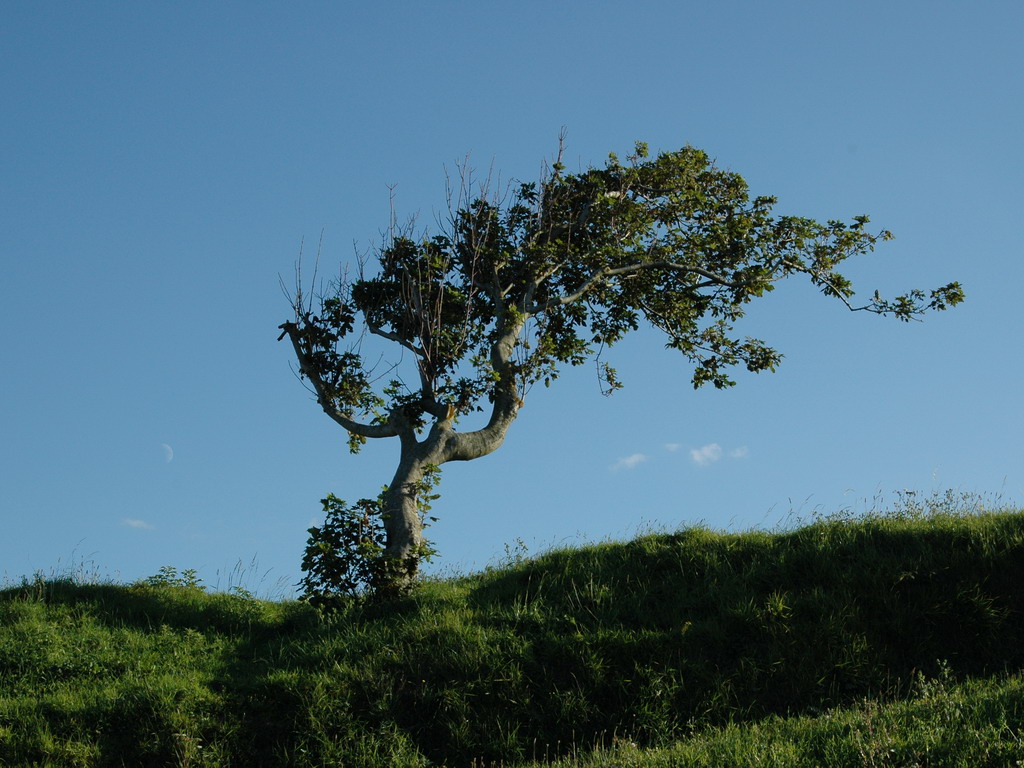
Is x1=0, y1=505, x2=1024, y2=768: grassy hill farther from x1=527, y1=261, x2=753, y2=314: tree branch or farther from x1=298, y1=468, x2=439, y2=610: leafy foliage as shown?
x1=527, y1=261, x2=753, y2=314: tree branch

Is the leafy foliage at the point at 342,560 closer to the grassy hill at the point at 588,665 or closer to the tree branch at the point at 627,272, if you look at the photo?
the grassy hill at the point at 588,665

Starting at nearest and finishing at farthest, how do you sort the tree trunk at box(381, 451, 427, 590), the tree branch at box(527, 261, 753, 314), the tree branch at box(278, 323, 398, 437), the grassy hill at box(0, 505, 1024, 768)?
the grassy hill at box(0, 505, 1024, 768) < the tree trunk at box(381, 451, 427, 590) < the tree branch at box(278, 323, 398, 437) < the tree branch at box(527, 261, 753, 314)

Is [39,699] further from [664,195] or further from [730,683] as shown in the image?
[664,195]

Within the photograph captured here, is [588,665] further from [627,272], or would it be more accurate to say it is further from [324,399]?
[627,272]

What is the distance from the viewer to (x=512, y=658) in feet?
39.9

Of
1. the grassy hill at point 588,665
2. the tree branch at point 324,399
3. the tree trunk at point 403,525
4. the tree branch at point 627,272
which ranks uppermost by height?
the tree branch at point 627,272

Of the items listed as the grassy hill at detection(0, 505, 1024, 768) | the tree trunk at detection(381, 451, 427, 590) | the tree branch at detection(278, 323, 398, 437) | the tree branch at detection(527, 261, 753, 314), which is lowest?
the grassy hill at detection(0, 505, 1024, 768)

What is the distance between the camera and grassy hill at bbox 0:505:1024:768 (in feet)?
35.9

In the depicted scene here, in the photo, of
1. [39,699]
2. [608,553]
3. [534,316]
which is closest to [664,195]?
[534,316]

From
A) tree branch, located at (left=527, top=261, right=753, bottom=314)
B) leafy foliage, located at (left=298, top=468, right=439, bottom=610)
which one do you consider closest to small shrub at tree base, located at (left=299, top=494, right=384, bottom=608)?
leafy foliage, located at (left=298, top=468, right=439, bottom=610)

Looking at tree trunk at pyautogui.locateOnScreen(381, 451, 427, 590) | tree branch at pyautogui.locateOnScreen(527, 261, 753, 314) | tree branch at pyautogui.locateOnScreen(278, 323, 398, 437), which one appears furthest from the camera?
tree branch at pyautogui.locateOnScreen(527, 261, 753, 314)

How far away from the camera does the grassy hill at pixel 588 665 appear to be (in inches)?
431

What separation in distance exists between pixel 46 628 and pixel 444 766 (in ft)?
25.2

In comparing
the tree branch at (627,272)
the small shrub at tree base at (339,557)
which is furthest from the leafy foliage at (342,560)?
the tree branch at (627,272)
